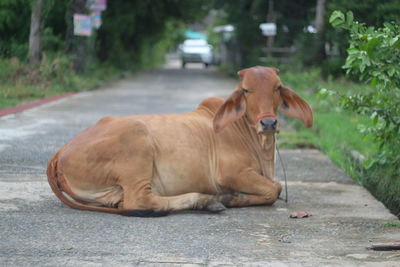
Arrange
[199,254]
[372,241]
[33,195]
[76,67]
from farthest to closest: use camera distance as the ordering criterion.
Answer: [76,67], [33,195], [372,241], [199,254]

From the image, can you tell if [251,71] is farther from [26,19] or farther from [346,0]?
[26,19]

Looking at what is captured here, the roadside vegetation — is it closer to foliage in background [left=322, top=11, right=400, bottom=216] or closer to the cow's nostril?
foliage in background [left=322, top=11, right=400, bottom=216]

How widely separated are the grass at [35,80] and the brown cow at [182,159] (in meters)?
9.63

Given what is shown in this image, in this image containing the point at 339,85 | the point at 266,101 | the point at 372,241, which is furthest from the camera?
the point at 339,85

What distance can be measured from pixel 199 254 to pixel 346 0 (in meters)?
16.1

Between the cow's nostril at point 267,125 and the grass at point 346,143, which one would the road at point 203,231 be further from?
the cow's nostril at point 267,125

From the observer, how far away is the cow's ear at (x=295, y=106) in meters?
6.59

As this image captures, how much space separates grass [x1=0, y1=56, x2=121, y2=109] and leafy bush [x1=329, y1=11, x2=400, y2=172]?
9.38m

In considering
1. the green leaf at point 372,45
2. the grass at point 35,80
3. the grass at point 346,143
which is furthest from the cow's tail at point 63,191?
the grass at point 35,80

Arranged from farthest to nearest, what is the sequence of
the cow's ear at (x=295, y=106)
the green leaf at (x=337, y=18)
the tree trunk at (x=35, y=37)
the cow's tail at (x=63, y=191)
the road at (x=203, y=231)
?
the tree trunk at (x=35, y=37)
the green leaf at (x=337, y=18)
the cow's ear at (x=295, y=106)
the cow's tail at (x=63, y=191)
the road at (x=203, y=231)

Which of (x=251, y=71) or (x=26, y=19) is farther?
(x=26, y=19)

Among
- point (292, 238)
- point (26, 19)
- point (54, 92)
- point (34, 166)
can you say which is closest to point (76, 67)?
point (26, 19)

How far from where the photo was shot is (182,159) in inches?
251

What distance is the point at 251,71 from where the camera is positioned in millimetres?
6473
